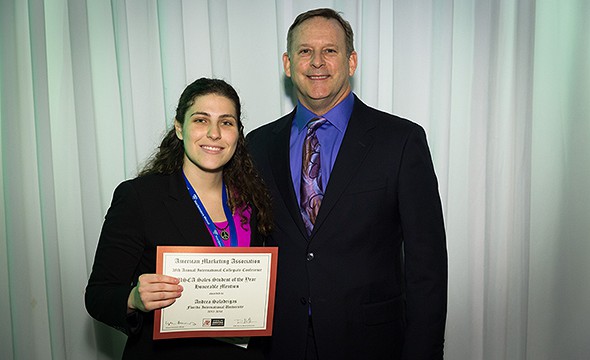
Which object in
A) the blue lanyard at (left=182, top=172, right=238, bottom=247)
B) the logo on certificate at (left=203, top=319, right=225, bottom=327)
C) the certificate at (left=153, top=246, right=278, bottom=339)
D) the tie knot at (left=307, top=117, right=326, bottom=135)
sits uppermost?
the tie knot at (left=307, top=117, right=326, bottom=135)

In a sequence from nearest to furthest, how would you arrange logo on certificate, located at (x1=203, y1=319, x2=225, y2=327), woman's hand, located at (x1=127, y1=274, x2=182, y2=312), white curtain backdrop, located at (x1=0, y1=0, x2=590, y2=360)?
1. woman's hand, located at (x1=127, y1=274, x2=182, y2=312)
2. logo on certificate, located at (x1=203, y1=319, x2=225, y2=327)
3. white curtain backdrop, located at (x1=0, y1=0, x2=590, y2=360)

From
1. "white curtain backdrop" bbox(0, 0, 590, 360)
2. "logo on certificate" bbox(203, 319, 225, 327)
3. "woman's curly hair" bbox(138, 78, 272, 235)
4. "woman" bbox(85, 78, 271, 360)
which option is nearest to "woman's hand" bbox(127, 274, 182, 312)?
"woman" bbox(85, 78, 271, 360)

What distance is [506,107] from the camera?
266 cm

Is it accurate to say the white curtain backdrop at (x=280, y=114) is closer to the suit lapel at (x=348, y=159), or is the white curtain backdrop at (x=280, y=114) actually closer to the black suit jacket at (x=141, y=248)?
the suit lapel at (x=348, y=159)

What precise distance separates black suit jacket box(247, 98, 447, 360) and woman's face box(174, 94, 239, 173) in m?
0.33

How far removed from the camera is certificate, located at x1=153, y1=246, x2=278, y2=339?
1590mm

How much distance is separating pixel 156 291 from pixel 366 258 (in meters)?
0.77

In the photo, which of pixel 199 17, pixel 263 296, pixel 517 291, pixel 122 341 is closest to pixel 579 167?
pixel 517 291

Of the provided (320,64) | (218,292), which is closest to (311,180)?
(320,64)

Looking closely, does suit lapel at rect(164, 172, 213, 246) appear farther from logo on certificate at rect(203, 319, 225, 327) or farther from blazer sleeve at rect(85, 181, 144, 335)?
logo on certificate at rect(203, 319, 225, 327)

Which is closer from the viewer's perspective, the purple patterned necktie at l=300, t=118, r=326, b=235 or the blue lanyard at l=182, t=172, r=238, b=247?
the blue lanyard at l=182, t=172, r=238, b=247

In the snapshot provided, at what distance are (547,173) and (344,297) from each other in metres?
1.31

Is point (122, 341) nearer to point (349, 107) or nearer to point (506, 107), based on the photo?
point (349, 107)

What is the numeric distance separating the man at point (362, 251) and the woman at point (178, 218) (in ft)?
0.59
